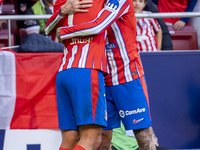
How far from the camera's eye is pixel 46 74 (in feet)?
13.1

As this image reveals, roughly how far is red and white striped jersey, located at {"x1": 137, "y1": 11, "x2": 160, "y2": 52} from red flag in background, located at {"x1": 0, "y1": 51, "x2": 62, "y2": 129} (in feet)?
3.85

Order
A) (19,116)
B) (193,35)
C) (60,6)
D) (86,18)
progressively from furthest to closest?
1. (193,35)
2. (19,116)
3. (60,6)
4. (86,18)

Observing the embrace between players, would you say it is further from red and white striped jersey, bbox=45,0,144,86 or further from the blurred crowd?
the blurred crowd

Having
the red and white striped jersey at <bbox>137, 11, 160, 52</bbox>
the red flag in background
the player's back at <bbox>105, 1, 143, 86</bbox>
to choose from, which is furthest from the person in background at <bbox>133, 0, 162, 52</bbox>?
the player's back at <bbox>105, 1, 143, 86</bbox>

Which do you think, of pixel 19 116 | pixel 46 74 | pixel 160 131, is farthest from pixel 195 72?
pixel 19 116

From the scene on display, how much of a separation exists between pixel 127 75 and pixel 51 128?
52.0 inches

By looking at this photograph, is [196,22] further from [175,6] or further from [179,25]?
[175,6]

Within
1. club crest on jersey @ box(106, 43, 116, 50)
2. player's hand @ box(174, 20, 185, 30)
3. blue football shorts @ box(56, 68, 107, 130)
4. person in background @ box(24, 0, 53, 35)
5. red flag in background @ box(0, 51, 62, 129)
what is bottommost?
red flag in background @ box(0, 51, 62, 129)

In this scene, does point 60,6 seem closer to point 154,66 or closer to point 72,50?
point 72,50

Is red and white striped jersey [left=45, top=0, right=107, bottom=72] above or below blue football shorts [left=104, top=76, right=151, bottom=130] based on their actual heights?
above

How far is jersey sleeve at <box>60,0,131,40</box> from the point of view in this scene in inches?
103

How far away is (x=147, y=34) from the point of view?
4.71 m

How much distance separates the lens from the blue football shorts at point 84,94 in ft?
8.50

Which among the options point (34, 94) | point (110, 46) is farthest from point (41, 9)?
point (110, 46)
